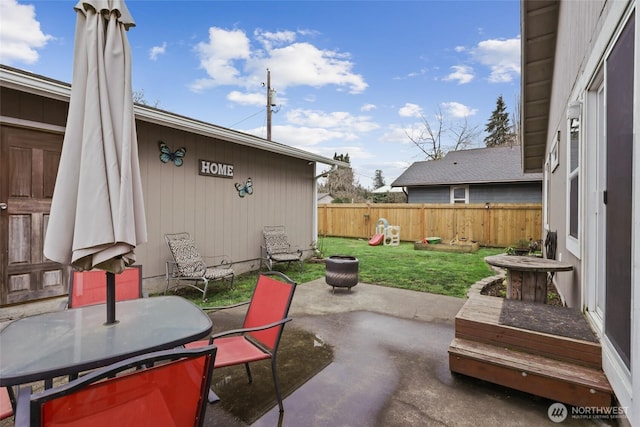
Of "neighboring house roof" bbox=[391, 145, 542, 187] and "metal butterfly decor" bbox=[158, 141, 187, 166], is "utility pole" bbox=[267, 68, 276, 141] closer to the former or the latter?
"neighboring house roof" bbox=[391, 145, 542, 187]

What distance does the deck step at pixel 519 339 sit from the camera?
2189 mm

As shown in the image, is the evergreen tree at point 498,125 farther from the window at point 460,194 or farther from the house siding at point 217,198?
the house siding at point 217,198

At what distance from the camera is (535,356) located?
237cm

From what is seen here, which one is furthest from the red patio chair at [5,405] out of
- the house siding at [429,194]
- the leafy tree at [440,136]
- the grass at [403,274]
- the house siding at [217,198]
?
the leafy tree at [440,136]

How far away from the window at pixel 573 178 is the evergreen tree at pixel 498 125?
3272 cm

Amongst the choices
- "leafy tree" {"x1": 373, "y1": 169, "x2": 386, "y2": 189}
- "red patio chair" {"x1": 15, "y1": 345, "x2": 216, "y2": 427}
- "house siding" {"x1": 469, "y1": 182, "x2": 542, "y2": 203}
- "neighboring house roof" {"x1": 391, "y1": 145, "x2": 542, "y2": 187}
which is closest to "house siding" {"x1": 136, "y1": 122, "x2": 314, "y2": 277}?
"red patio chair" {"x1": 15, "y1": 345, "x2": 216, "y2": 427}

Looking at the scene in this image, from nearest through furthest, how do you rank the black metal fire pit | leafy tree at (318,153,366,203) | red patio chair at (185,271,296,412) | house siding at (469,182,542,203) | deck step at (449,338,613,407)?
deck step at (449,338,613,407), red patio chair at (185,271,296,412), the black metal fire pit, house siding at (469,182,542,203), leafy tree at (318,153,366,203)

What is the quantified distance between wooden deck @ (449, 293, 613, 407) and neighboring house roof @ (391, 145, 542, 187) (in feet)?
41.5

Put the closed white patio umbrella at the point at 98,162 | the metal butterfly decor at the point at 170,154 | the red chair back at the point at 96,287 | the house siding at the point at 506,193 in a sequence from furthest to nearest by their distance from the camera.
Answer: the house siding at the point at 506,193
the metal butterfly decor at the point at 170,154
the red chair back at the point at 96,287
the closed white patio umbrella at the point at 98,162

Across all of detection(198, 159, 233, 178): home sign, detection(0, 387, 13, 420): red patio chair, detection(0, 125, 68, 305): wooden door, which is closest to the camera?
detection(0, 387, 13, 420): red patio chair

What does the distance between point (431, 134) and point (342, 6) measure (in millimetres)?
15532

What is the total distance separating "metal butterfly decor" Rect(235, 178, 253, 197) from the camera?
21.8 feet

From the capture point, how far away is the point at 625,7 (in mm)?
1771

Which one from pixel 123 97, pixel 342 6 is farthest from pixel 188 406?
pixel 342 6
